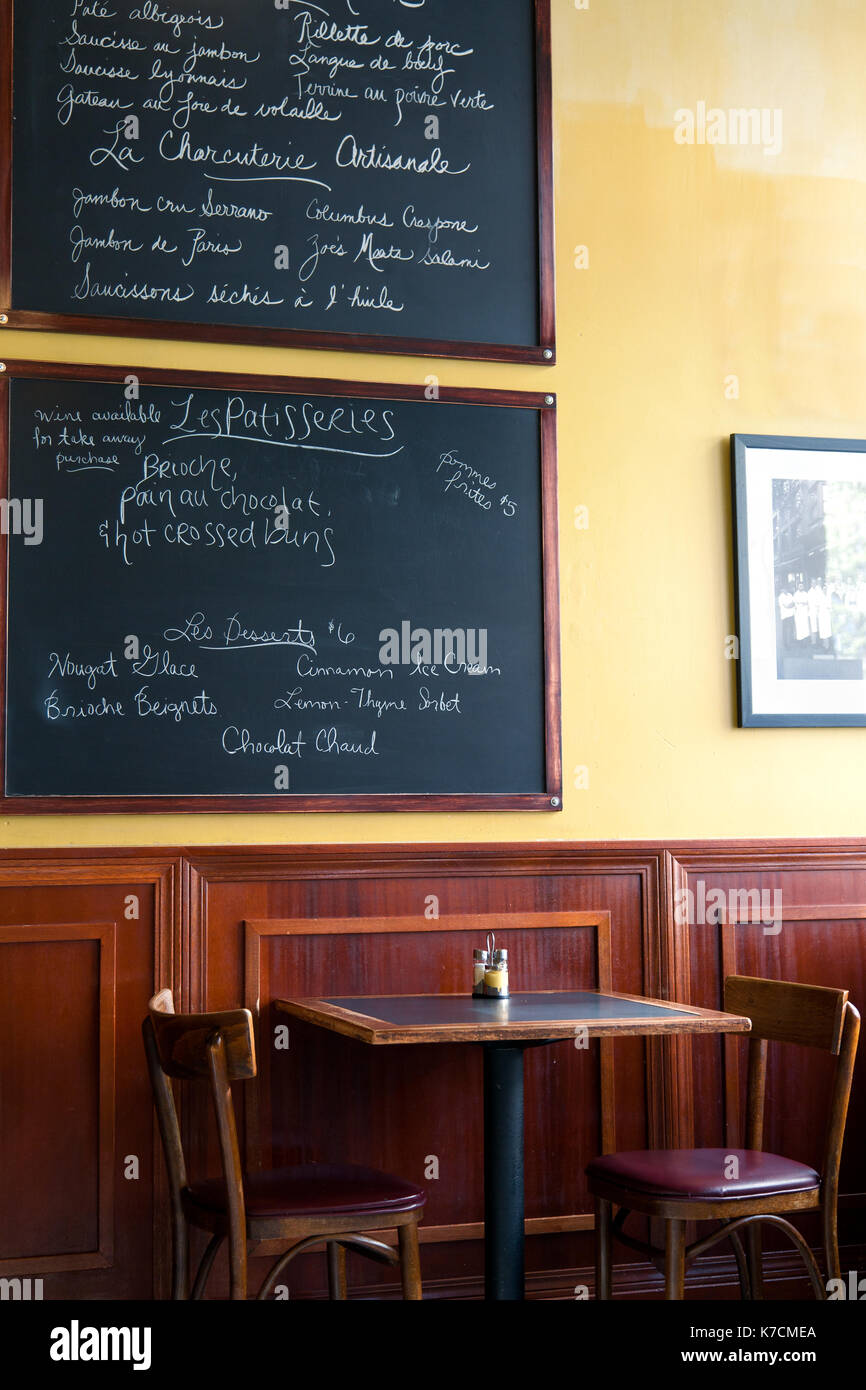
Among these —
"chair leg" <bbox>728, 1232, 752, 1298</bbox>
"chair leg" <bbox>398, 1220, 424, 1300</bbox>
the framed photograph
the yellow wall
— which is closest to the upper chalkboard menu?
the yellow wall

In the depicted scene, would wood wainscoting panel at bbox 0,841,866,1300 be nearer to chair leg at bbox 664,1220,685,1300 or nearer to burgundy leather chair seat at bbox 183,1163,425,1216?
burgundy leather chair seat at bbox 183,1163,425,1216

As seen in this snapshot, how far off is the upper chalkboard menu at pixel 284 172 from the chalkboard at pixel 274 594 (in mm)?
207

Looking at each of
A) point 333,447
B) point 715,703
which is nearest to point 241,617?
point 333,447

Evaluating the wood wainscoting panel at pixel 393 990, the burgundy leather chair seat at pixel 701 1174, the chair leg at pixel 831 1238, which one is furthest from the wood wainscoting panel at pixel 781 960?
the chair leg at pixel 831 1238

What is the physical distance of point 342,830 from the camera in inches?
152

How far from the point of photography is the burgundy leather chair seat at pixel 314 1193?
3.03 metres

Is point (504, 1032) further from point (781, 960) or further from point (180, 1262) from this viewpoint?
point (781, 960)

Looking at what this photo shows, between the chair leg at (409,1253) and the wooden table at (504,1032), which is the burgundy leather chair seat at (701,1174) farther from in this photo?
the chair leg at (409,1253)

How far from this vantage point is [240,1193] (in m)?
2.94

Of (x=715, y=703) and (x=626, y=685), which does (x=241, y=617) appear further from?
(x=715, y=703)

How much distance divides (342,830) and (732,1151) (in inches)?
48.7

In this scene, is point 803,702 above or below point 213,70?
below

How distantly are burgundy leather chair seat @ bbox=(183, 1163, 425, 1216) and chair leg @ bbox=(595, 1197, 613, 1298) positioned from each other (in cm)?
51

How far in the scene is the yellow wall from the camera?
412cm
